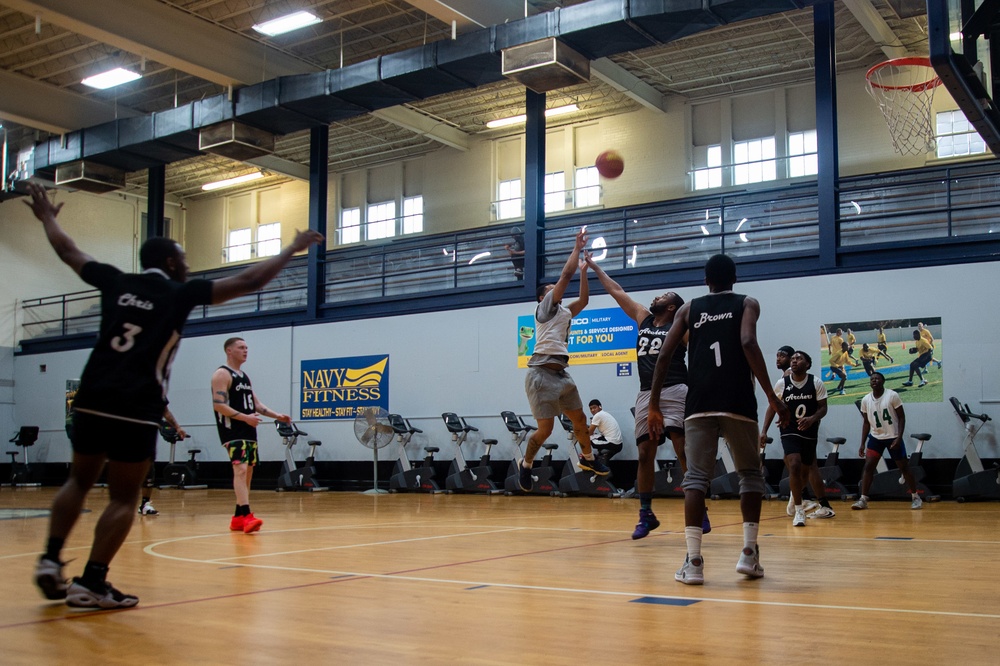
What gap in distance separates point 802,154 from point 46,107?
55.1ft

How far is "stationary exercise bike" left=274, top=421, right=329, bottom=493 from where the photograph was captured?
18594 mm

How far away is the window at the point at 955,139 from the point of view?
1953cm

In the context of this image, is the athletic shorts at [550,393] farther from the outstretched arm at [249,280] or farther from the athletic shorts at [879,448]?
the athletic shorts at [879,448]

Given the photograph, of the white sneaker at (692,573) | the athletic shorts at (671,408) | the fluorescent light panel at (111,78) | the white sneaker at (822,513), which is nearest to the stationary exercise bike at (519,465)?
the white sneaker at (822,513)

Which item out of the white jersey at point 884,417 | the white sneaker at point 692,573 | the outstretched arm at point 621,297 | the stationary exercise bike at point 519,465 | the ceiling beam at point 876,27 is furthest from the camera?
the ceiling beam at point 876,27

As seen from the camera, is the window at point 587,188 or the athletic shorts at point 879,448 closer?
the athletic shorts at point 879,448

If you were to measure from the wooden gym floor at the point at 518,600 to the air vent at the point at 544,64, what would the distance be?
311 inches

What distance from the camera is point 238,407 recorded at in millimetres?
8258

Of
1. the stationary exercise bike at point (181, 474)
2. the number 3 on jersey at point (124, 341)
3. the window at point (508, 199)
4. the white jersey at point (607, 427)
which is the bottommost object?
the stationary exercise bike at point (181, 474)

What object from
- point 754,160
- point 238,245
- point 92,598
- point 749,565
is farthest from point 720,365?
point 238,245

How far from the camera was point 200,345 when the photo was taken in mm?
21250

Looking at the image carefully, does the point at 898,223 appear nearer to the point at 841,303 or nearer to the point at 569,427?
the point at 841,303

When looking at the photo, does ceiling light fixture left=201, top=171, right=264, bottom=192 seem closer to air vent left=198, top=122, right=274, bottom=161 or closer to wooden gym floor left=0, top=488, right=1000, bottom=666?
air vent left=198, top=122, right=274, bottom=161

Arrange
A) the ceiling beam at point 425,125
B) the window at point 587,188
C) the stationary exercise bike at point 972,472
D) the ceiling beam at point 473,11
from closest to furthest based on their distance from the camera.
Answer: the stationary exercise bike at point 972,472, the ceiling beam at point 473,11, the ceiling beam at point 425,125, the window at point 587,188
